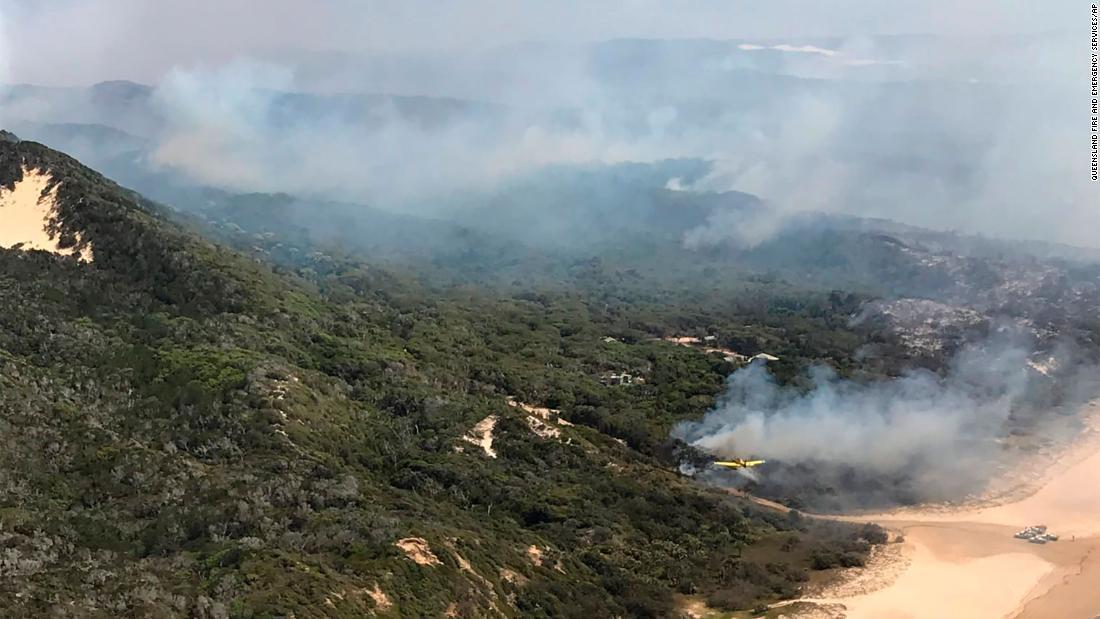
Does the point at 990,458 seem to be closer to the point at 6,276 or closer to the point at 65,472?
the point at 65,472

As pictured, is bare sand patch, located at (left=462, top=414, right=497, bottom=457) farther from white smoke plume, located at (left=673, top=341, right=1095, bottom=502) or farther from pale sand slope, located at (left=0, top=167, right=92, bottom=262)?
pale sand slope, located at (left=0, top=167, right=92, bottom=262)

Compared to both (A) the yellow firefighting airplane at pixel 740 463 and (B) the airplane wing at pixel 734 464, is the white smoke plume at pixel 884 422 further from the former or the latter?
(B) the airplane wing at pixel 734 464

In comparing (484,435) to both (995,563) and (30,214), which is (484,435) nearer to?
(995,563)

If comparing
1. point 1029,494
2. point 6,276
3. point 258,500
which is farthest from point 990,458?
point 6,276

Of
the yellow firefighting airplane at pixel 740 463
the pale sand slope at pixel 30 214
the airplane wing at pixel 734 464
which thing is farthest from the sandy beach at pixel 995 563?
the pale sand slope at pixel 30 214

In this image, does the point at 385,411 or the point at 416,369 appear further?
the point at 416,369

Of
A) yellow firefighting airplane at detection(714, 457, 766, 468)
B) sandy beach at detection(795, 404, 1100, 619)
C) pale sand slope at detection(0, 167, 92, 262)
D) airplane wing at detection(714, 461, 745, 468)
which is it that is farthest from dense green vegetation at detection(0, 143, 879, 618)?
sandy beach at detection(795, 404, 1100, 619)
